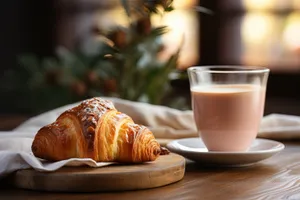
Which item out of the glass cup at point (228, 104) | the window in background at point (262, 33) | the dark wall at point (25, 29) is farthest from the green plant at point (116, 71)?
the dark wall at point (25, 29)

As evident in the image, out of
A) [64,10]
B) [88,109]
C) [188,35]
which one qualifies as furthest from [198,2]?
[88,109]

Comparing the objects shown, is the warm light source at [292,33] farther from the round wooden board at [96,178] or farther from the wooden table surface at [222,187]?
the round wooden board at [96,178]

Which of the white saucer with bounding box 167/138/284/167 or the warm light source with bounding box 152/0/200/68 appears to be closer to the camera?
the white saucer with bounding box 167/138/284/167

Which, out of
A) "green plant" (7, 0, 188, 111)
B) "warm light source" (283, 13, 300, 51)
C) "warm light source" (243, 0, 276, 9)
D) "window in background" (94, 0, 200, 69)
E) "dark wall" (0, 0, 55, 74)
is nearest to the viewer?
"green plant" (7, 0, 188, 111)

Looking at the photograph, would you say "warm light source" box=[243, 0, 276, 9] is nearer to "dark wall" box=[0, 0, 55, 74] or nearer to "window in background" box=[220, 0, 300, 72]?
"window in background" box=[220, 0, 300, 72]

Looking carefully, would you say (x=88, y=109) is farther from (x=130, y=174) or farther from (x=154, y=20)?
(x=154, y=20)

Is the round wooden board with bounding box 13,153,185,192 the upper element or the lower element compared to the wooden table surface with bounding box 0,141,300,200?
upper

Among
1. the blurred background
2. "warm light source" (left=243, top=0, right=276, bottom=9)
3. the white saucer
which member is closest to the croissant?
the white saucer
